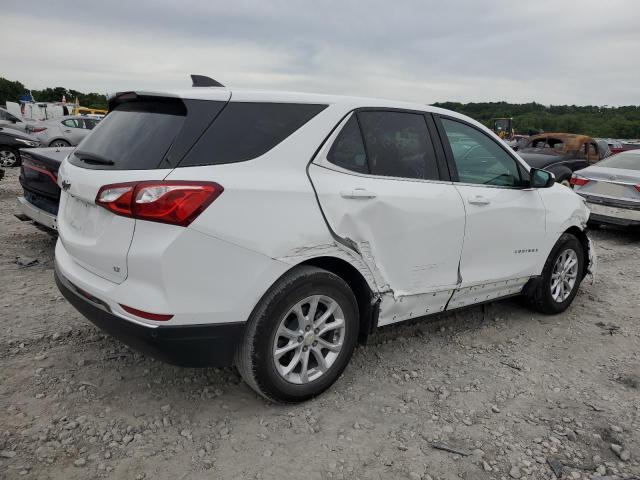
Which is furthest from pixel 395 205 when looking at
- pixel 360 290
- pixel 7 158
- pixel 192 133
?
pixel 7 158

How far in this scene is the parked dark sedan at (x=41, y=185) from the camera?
191 inches

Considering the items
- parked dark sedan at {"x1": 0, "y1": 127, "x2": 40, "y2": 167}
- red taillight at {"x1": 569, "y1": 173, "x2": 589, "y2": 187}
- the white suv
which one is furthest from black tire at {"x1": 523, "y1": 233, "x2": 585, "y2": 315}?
parked dark sedan at {"x1": 0, "y1": 127, "x2": 40, "y2": 167}

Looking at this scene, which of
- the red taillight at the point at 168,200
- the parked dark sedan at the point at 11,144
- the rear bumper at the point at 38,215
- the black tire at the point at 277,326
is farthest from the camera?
the parked dark sedan at the point at 11,144

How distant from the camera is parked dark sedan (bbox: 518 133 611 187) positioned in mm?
11109

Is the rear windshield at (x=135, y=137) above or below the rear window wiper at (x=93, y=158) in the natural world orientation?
above

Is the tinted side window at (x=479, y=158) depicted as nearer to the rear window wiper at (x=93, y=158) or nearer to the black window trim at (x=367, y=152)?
the black window trim at (x=367, y=152)

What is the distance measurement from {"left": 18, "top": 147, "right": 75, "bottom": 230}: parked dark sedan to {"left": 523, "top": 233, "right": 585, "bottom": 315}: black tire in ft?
14.1

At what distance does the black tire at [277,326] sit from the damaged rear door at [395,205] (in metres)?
0.25

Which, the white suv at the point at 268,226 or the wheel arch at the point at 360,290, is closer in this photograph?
the white suv at the point at 268,226

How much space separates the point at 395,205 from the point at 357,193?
29cm

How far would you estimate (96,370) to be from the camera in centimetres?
321

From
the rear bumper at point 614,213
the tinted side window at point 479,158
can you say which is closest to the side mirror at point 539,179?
the tinted side window at point 479,158

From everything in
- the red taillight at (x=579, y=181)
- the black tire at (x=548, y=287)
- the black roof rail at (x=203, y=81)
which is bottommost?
the black tire at (x=548, y=287)

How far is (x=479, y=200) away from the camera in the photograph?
3584 mm
